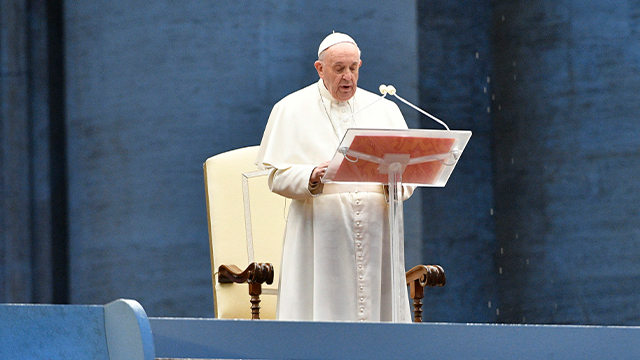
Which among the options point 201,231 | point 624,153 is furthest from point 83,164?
point 624,153

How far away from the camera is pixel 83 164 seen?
614cm

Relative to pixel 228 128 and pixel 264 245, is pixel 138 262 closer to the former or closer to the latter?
pixel 228 128

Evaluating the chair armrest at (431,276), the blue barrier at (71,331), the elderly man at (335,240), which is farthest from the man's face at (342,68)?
the blue barrier at (71,331)

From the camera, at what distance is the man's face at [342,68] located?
3.74 m

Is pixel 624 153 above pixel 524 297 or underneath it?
above

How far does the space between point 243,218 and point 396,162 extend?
72.0 inches

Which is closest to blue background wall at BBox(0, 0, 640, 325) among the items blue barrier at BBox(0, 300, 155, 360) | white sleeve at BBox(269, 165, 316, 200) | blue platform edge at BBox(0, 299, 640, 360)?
white sleeve at BBox(269, 165, 316, 200)

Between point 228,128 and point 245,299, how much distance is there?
62.5 inches

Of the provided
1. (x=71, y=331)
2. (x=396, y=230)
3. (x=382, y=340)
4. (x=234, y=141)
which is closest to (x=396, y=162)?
(x=396, y=230)

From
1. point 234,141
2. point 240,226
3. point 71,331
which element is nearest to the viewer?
point 71,331

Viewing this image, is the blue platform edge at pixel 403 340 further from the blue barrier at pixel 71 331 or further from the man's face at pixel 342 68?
the man's face at pixel 342 68

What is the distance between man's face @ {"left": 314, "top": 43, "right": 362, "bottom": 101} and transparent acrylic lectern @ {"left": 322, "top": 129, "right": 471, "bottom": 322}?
0.60 metres

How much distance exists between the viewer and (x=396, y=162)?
3146 mm

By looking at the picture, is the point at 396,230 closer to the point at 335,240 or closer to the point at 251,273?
the point at 335,240
